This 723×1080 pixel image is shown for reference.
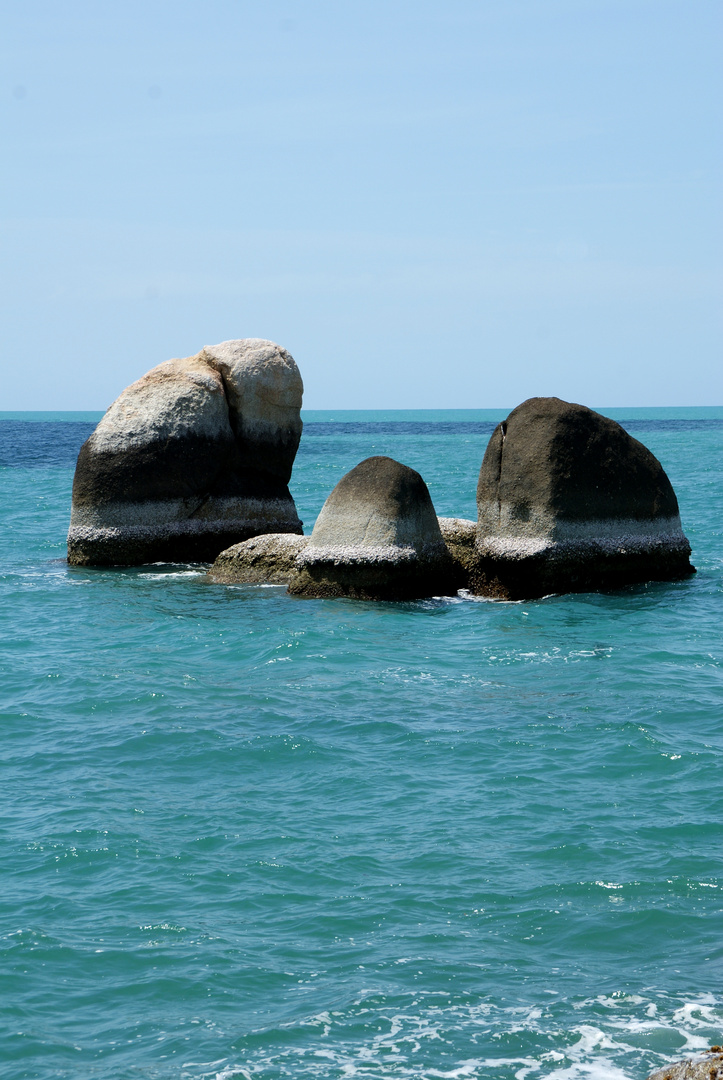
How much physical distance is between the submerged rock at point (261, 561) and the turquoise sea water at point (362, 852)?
139 inches

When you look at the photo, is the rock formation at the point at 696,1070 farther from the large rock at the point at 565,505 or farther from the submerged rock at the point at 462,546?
the submerged rock at the point at 462,546

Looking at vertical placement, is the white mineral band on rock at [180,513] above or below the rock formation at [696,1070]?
above

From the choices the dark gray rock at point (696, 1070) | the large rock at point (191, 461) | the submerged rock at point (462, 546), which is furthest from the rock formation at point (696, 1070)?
the large rock at point (191, 461)

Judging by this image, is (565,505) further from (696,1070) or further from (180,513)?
(696,1070)

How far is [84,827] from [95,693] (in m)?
3.68

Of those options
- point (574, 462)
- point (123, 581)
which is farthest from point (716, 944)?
point (123, 581)

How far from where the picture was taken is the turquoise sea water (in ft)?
17.7

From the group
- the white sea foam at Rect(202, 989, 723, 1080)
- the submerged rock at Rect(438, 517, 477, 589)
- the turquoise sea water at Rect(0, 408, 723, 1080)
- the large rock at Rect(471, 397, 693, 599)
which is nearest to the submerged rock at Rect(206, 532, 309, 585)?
the submerged rock at Rect(438, 517, 477, 589)

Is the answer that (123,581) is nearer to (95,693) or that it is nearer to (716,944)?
(95,693)

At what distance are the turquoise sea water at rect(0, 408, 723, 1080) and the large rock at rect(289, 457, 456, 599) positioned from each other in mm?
1844

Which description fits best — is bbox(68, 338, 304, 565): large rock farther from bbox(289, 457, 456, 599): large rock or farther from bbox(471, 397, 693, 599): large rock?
bbox(471, 397, 693, 599): large rock

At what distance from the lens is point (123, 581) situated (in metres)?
18.1

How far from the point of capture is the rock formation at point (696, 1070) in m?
4.46

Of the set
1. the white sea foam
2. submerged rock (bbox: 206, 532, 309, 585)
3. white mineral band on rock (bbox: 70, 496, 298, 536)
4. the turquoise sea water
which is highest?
white mineral band on rock (bbox: 70, 496, 298, 536)
